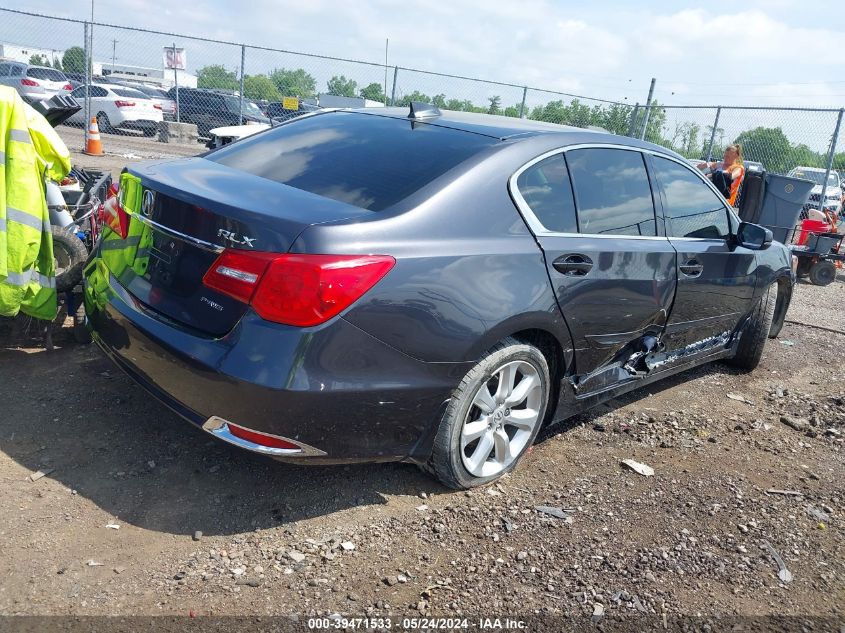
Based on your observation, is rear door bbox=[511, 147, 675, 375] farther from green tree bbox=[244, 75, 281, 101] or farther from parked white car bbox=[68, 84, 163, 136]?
parked white car bbox=[68, 84, 163, 136]

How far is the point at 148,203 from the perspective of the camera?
287cm

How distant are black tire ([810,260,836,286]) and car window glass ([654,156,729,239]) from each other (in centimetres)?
612

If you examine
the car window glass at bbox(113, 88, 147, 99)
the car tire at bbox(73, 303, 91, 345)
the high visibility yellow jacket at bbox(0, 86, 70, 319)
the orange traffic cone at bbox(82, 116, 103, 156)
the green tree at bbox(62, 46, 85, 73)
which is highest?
the green tree at bbox(62, 46, 85, 73)

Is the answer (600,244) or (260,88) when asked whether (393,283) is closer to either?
(600,244)

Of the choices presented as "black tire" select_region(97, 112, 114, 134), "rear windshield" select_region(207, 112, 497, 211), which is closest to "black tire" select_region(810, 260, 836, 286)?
"rear windshield" select_region(207, 112, 497, 211)

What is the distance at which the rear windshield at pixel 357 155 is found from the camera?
2.84m

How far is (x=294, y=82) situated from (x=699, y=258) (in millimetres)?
17142

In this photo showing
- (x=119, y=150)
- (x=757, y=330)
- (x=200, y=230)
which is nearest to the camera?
(x=200, y=230)

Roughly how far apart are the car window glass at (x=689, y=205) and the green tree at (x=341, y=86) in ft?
40.8

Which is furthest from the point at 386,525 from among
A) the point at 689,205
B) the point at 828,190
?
the point at 828,190

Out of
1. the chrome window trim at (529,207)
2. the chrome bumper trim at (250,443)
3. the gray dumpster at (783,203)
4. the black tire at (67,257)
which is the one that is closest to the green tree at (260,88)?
the gray dumpster at (783,203)

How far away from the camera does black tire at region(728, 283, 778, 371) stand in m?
5.06

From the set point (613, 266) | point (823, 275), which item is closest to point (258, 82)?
point (823, 275)

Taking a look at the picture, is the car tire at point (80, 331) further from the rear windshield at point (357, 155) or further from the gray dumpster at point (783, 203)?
the gray dumpster at point (783, 203)
